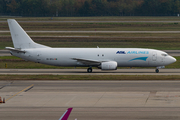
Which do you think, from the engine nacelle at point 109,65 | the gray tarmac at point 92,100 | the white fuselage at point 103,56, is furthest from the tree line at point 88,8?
the gray tarmac at point 92,100

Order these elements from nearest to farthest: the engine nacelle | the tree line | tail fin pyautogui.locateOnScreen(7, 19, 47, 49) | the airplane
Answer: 1. the engine nacelle
2. the airplane
3. tail fin pyautogui.locateOnScreen(7, 19, 47, 49)
4. the tree line

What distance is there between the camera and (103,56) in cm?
4225

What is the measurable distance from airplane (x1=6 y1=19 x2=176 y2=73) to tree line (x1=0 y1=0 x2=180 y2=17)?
140171mm

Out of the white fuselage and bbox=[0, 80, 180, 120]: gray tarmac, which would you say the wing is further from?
bbox=[0, 80, 180, 120]: gray tarmac

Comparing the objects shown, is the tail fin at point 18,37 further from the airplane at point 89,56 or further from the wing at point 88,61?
the wing at point 88,61

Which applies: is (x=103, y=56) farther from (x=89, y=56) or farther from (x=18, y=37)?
(x=18, y=37)

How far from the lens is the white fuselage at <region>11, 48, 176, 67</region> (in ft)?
138

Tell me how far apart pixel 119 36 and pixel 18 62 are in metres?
40.7

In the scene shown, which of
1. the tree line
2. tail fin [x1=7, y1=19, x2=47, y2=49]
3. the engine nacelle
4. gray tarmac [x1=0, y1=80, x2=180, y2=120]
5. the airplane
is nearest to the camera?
gray tarmac [x1=0, y1=80, x2=180, y2=120]

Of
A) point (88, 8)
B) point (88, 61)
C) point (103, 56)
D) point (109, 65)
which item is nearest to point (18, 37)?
point (88, 61)

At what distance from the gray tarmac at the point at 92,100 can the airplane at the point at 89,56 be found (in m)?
9.08

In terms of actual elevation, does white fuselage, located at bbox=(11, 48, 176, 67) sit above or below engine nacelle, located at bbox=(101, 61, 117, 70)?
above

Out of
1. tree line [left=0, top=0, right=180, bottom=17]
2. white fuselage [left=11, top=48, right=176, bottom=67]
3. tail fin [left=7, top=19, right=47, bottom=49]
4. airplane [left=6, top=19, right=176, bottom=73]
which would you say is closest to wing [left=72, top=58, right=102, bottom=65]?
airplane [left=6, top=19, right=176, bottom=73]
